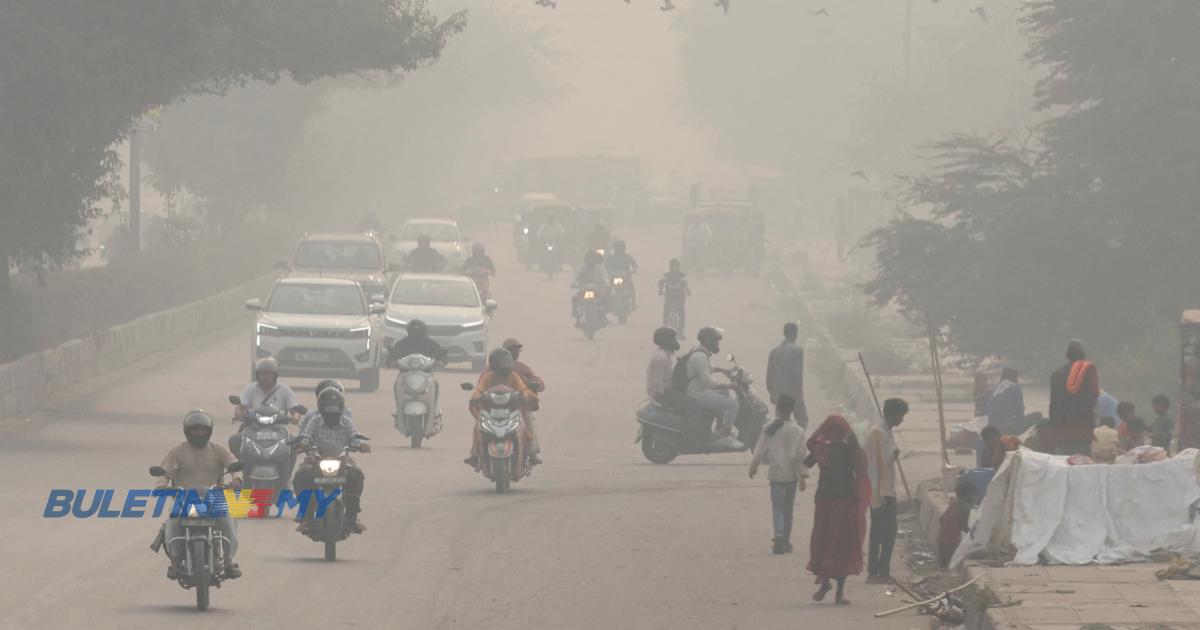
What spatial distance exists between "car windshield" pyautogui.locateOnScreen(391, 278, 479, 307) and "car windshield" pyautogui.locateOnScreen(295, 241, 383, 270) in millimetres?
4901

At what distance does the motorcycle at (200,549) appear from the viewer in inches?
494

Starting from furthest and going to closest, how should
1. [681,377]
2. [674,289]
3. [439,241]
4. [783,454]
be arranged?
[439,241] → [674,289] → [681,377] → [783,454]

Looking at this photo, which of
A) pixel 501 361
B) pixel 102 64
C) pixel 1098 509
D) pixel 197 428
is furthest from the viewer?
pixel 102 64

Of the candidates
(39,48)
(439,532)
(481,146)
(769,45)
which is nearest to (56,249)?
(39,48)

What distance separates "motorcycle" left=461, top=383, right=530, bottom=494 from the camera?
766 inches

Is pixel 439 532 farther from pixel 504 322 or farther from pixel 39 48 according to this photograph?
pixel 504 322

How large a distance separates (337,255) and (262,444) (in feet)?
78.1

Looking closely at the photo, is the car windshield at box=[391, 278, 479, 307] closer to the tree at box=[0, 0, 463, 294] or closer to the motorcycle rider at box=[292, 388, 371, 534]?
the tree at box=[0, 0, 463, 294]

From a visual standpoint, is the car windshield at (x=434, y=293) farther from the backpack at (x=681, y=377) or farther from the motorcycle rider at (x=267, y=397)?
the motorcycle rider at (x=267, y=397)

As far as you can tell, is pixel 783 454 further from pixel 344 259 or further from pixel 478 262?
pixel 478 262

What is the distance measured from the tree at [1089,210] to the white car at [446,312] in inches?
275

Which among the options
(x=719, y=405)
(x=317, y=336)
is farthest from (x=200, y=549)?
(x=317, y=336)

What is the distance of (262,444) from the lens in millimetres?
17203

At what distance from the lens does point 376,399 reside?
30.2 meters
